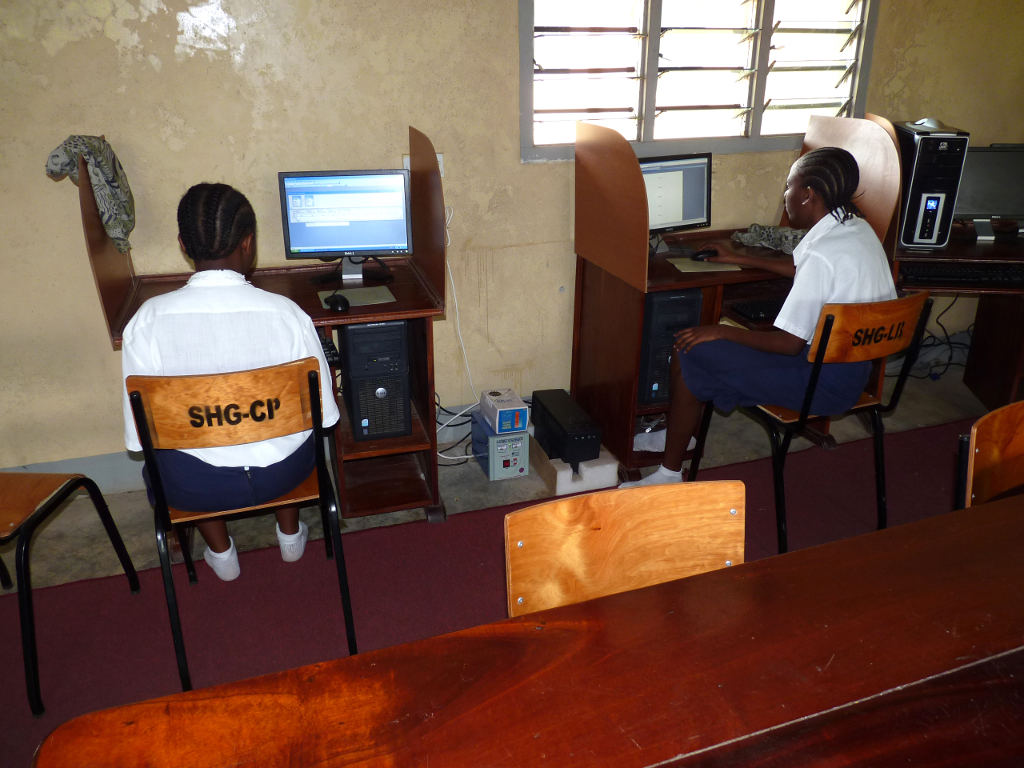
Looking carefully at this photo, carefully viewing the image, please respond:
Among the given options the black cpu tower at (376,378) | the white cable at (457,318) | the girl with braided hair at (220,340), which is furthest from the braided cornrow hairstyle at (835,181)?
the girl with braided hair at (220,340)

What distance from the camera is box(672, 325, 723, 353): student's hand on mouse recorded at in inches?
101

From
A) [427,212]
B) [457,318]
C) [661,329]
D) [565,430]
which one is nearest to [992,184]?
[661,329]

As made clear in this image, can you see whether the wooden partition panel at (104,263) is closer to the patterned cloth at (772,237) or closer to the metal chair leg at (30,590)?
the metal chair leg at (30,590)

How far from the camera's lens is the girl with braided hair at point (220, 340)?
1.84 metres

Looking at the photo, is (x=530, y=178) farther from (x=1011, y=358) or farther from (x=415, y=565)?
(x=1011, y=358)

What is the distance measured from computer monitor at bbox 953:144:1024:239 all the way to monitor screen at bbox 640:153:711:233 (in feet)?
3.91

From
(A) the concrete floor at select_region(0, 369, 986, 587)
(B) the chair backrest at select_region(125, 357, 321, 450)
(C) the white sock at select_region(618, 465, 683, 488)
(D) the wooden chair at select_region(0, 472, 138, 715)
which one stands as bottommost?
(A) the concrete floor at select_region(0, 369, 986, 587)

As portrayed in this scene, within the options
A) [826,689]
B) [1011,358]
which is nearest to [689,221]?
[1011,358]

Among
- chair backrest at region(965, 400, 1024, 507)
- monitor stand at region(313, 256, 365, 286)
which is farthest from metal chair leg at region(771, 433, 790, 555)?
monitor stand at region(313, 256, 365, 286)

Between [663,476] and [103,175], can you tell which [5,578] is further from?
[663,476]

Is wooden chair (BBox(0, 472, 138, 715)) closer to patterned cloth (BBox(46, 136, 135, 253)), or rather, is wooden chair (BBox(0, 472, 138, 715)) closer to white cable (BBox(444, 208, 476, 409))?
patterned cloth (BBox(46, 136, 135, 253))

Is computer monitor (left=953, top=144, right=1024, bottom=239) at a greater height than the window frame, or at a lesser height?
lesser

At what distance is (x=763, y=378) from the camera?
2.47 m

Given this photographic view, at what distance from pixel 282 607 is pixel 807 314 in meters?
1.85
